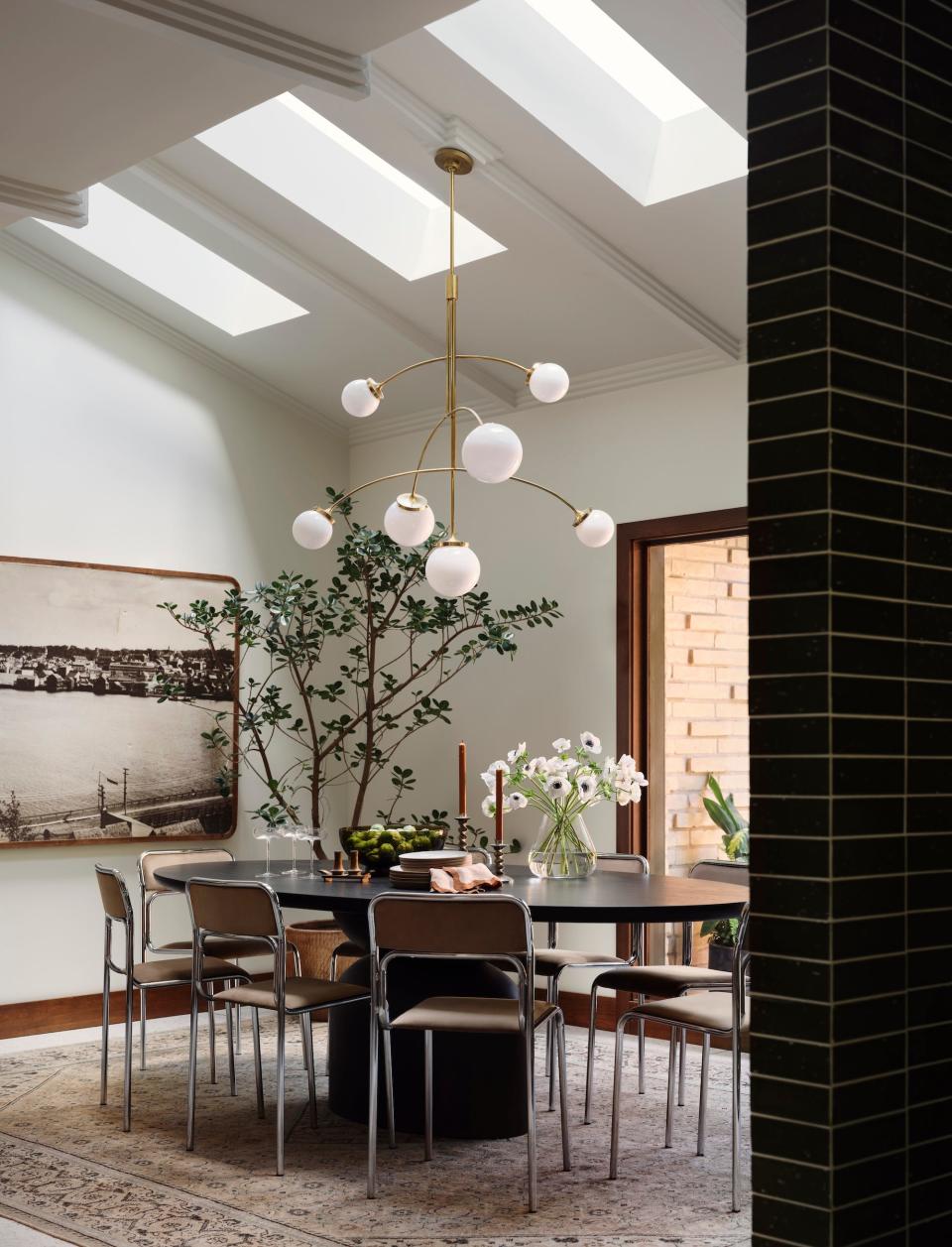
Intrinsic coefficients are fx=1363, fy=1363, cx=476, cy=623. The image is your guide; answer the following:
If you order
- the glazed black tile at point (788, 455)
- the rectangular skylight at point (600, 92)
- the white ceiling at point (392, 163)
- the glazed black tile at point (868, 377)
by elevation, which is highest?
the rectangular skylight at point (600, 92)

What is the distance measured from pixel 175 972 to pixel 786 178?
341cm

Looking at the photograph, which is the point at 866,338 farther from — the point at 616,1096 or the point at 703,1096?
the point at 703,1096

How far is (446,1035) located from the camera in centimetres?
402

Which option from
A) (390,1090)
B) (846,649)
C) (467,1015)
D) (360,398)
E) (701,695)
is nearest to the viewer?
(846,649)

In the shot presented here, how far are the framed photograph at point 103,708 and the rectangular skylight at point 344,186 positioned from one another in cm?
181

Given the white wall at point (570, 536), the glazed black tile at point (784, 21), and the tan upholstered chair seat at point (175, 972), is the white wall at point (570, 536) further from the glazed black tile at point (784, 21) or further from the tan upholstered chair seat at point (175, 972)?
the glazed black tile at point (784, 21)

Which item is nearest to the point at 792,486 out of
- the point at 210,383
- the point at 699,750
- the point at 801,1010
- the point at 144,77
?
the point at 801,1010

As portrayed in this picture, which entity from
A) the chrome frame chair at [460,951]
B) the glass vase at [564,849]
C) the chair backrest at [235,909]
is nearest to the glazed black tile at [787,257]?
the chrome frame chair at [460,951]

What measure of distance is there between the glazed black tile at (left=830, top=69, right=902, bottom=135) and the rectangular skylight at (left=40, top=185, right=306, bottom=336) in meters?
4.29

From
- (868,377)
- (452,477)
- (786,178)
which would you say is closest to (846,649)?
(868,377)

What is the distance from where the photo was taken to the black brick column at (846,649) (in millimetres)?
1771

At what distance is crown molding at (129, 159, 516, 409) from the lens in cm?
514

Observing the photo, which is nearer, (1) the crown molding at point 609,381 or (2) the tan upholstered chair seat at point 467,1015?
(2) the tan upholstered chair seat at point 467,1015

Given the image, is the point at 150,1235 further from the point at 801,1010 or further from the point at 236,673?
the point at 236,673
